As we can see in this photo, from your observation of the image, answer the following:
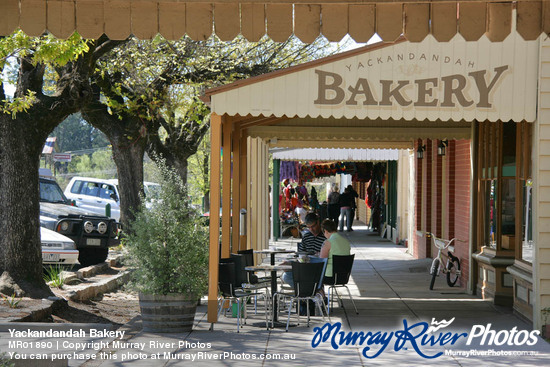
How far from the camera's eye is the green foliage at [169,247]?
30.2 ft

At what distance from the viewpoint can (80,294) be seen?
12.2 m

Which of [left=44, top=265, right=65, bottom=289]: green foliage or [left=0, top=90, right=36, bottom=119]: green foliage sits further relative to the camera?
[left=44, top=265, right=65, bottom=289]: green foliage

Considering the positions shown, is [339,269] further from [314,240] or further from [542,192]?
[542,192]

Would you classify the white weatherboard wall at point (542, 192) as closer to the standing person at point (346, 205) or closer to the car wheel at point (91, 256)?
the car wheel at point (91, 256)

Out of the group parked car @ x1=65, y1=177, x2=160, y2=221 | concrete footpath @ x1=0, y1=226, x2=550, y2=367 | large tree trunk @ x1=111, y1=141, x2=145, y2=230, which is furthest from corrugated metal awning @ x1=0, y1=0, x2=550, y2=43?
parked car @ x1=65, y1=177, x2=160, y2=221

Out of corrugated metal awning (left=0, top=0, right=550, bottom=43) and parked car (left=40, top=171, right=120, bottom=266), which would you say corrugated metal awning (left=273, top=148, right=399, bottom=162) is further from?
corrugated metal awning (left=0, top=0, right=550, bottom=43)

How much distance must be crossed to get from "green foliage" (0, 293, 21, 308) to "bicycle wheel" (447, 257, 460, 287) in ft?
23.5

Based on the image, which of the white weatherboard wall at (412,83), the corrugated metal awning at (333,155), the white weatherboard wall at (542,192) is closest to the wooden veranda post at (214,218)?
the white weatherboard wall at (412,83)

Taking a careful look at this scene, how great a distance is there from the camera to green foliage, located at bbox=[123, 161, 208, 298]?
9.20 m

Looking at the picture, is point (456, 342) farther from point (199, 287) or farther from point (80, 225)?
point (80, 225)

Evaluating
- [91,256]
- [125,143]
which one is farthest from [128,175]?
[91,256]

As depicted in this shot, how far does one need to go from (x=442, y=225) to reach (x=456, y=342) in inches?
313

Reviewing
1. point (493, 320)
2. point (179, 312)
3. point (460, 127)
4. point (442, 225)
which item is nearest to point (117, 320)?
point (179, 312)

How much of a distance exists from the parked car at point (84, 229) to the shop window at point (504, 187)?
7353mm
